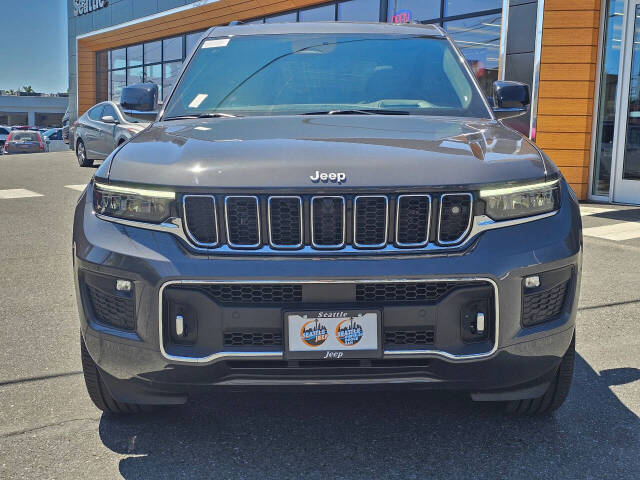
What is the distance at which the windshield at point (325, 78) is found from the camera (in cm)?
363

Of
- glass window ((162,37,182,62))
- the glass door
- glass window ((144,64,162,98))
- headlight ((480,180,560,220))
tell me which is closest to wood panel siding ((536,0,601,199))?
the glass door

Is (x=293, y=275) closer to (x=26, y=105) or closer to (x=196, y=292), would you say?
(x=196, y=292)

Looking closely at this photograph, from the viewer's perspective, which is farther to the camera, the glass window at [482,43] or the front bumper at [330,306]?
the glass window at [482,43]

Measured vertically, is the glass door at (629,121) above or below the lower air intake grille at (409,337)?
above

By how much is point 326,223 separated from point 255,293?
0.32m

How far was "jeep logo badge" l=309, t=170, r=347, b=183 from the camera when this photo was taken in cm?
245

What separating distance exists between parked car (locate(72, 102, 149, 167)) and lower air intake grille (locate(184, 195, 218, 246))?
11.4 m

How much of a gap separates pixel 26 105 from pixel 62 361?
10421 cm

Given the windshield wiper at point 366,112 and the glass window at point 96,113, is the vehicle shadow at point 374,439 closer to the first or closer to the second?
the windshield wiper at point 366,112

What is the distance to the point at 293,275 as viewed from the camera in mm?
2359

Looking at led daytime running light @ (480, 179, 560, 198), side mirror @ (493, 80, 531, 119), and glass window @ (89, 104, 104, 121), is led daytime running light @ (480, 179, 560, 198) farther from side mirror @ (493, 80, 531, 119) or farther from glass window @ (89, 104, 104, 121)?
glass window @ (89, 104, 104, 121)

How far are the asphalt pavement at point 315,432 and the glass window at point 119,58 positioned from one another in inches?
997

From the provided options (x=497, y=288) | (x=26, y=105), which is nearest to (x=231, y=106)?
Answer: (x=497, y=288)

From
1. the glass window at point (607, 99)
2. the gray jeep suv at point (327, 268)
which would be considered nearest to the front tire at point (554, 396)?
the gray jeep suv at point (327, 268)
